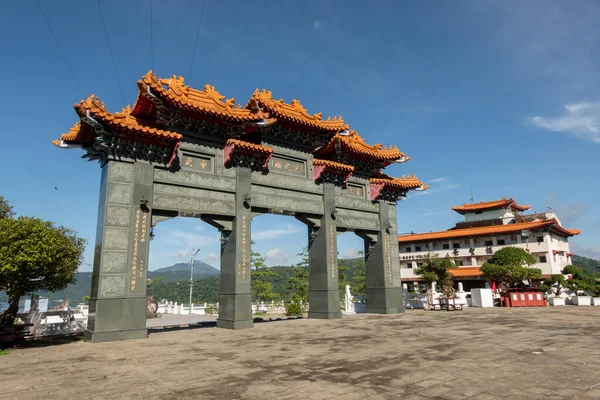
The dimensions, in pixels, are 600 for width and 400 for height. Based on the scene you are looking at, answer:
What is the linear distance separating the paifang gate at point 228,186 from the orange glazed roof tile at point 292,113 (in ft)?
0.18

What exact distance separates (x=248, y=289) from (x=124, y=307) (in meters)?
4.34

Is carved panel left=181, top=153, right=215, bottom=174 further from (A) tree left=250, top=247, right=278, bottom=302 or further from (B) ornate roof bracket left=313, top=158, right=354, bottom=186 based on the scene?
(A) tree left=250, top=247, right=278, bottom=302

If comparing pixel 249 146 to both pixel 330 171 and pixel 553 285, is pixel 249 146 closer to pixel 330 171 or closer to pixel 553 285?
pixel 330 171

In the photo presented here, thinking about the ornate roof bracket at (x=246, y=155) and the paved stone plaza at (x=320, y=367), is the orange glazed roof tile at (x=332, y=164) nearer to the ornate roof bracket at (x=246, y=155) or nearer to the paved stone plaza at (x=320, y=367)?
the ornate roof bracket at (x=246, y=155)

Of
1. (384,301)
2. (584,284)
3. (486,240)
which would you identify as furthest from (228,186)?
(486,240)

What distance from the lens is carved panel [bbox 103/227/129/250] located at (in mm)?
11737

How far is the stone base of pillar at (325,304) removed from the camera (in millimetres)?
16469

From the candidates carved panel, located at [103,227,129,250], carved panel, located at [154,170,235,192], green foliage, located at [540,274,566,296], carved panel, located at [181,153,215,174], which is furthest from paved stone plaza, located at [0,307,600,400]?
green foliage, located at [540,274,566,296]

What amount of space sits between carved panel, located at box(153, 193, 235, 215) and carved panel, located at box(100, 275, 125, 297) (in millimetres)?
2684

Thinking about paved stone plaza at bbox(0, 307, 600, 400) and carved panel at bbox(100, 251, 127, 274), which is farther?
carved panel at bbox(100, 251, 127, 274)

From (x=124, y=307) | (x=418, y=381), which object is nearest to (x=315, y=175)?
(x=124, y=307)

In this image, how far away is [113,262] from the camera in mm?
11734

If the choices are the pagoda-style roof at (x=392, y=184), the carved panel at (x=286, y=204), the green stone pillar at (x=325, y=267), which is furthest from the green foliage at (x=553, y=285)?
the carved panel at (x=286, y=204)

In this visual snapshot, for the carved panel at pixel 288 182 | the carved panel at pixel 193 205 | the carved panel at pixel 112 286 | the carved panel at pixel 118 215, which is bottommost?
the carved panel at pixel 112 286
